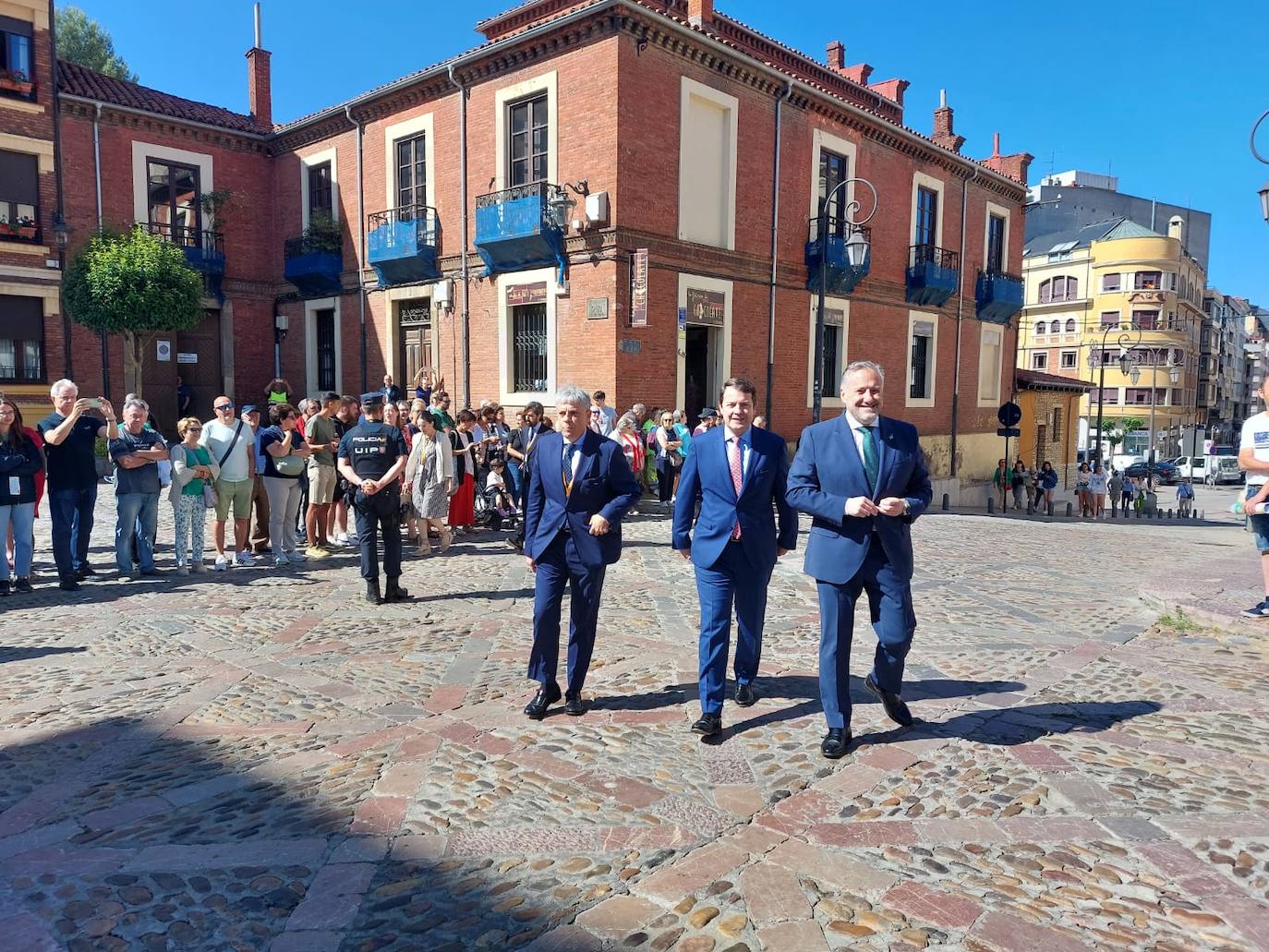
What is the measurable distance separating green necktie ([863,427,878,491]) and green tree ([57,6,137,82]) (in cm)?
3757

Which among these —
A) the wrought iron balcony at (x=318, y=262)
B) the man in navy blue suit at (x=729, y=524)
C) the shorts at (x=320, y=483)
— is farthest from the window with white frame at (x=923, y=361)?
the man in navy blue suit at (x=729, y=524)

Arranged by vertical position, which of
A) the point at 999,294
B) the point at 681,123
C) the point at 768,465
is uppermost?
the point at 681,123

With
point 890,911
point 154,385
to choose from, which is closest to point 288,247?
point 154,385

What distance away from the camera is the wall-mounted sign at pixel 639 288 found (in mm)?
15738

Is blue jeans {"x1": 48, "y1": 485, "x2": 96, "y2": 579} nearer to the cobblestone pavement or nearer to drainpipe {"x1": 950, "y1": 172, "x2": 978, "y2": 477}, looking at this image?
the cobblestone pavement

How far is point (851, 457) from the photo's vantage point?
4.28 meters

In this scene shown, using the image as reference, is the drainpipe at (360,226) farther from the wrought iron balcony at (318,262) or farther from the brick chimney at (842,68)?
the brick chimney at (842,68)

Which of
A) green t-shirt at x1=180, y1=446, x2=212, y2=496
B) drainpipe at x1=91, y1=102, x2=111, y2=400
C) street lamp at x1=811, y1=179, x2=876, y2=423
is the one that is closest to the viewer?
green t-shirt at x1=180, y1=446, x2=212, y2=496

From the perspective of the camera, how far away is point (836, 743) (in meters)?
4.35

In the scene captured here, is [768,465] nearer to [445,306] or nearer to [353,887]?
[353,887]

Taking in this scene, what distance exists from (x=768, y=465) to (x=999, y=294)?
24.5 metres

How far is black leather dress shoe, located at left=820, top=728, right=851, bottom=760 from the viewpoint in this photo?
4336 millimetres

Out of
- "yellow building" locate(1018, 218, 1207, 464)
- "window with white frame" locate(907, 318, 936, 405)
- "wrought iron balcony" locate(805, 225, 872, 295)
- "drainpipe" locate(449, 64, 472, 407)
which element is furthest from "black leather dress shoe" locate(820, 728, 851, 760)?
"yellow building" locate(1018, 218, 1207, 464)

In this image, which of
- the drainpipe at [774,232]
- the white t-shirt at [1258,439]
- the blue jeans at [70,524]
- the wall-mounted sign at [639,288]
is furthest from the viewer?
the drainpipe at [774,232]
